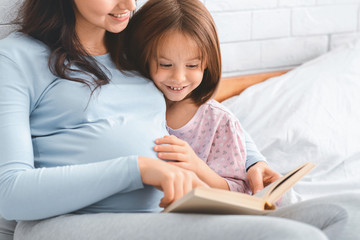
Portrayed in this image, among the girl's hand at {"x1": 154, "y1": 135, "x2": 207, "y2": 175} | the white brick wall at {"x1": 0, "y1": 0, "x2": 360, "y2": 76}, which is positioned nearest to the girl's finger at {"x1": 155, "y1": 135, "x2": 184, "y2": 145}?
the girl's hand at {"x1": 154, "y1": 135, "x2": 207, "y2": 175}

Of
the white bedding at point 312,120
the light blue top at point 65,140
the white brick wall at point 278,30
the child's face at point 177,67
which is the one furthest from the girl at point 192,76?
the white brick wall at point 278,30

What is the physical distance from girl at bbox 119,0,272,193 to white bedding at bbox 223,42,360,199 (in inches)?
9.5

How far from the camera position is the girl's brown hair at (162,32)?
120 cm

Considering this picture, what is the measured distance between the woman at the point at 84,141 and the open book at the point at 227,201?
0.07 ft

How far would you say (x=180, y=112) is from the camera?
1309 millimetres

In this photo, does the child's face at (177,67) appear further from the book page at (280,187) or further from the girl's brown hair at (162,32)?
the book page at (280,187)

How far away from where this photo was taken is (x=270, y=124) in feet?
5.13

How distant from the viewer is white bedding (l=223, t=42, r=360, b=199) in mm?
1468

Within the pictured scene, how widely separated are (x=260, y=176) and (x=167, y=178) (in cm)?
35

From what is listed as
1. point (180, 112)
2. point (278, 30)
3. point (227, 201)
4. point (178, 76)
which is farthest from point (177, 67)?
point (278, 30)

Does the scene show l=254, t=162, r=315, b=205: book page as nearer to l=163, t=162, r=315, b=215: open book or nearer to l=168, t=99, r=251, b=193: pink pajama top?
l=163, t=162, r=315, b=215: open book

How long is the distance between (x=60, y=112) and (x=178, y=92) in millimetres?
330

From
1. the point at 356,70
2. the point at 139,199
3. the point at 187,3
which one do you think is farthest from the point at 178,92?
the point at 356,70

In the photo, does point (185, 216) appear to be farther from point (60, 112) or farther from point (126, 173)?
point (60, 112)
